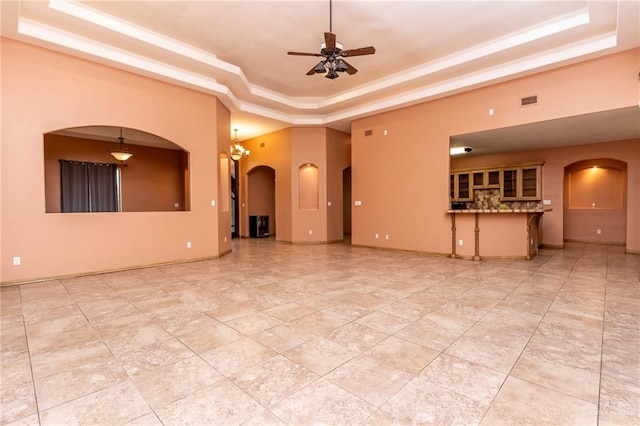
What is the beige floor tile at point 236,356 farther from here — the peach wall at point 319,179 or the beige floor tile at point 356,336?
the peach wall at point 319,179

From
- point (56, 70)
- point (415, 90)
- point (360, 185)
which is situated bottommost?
point (360, 185)

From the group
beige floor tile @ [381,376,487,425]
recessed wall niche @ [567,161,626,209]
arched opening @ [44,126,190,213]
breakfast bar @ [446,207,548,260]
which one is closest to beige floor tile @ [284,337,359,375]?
beige floor tile @ [381,376,487,425]

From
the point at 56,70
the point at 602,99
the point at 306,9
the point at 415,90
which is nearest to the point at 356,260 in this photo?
the point at 415,90

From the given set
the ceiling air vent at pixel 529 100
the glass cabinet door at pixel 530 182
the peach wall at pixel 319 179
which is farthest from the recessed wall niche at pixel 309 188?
the glass cabinet door at pixel 530 182

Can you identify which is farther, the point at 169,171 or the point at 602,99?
the point at 169,171

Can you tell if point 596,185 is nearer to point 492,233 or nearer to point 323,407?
point 492,233

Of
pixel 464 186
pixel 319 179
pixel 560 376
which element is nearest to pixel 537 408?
pixel 560 376

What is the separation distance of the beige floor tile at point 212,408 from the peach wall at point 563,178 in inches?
375

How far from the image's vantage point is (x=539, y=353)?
2.31 m

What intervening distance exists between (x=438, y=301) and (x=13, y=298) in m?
5.14

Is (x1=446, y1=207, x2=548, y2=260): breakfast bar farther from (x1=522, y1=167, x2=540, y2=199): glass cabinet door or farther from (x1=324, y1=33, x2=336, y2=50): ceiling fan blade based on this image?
(x1=324, y1=33, x2=336, y2=50): ceiling fan blade

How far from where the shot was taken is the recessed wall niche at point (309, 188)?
940 centimetres

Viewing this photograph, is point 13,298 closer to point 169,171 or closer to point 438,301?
point 438,301

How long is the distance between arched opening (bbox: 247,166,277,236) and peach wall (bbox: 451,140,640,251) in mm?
7135
